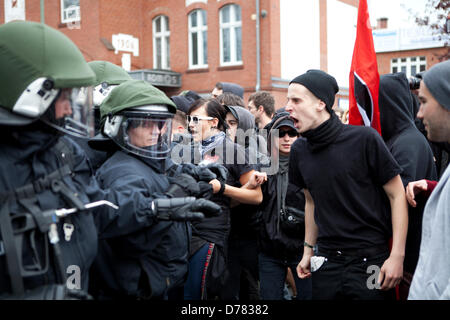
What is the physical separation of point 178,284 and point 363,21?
2333mm

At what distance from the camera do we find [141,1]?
23.7 meters

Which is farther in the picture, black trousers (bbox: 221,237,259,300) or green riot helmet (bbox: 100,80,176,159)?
black trousers (bbox: 221,237,259,300)

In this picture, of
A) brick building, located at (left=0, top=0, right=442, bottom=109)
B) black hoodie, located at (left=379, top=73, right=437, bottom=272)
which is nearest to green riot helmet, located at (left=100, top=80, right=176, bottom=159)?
black hoodie, located at (left=379, top=73, right=437, bottom=272)

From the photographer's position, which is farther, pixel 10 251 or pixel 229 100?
pixel 229 100

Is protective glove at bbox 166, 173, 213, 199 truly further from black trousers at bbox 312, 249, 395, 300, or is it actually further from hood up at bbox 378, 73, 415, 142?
hood up at bbox 378, 73, 415, 142

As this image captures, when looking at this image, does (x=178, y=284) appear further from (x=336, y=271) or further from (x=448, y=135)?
(x=448, y=135)

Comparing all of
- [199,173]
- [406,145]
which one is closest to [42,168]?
[199,173]

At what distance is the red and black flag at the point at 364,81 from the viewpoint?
3.63 m

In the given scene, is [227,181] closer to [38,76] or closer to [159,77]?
[38,76]

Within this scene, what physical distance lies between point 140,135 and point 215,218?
123cm

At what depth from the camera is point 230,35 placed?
21.9m

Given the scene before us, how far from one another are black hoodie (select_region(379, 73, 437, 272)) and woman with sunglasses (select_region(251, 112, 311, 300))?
91cm

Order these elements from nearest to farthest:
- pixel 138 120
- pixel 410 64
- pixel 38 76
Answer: pixel 38 76
pixel 138 120
pixel 410 64

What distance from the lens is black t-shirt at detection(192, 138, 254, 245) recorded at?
387 cm
